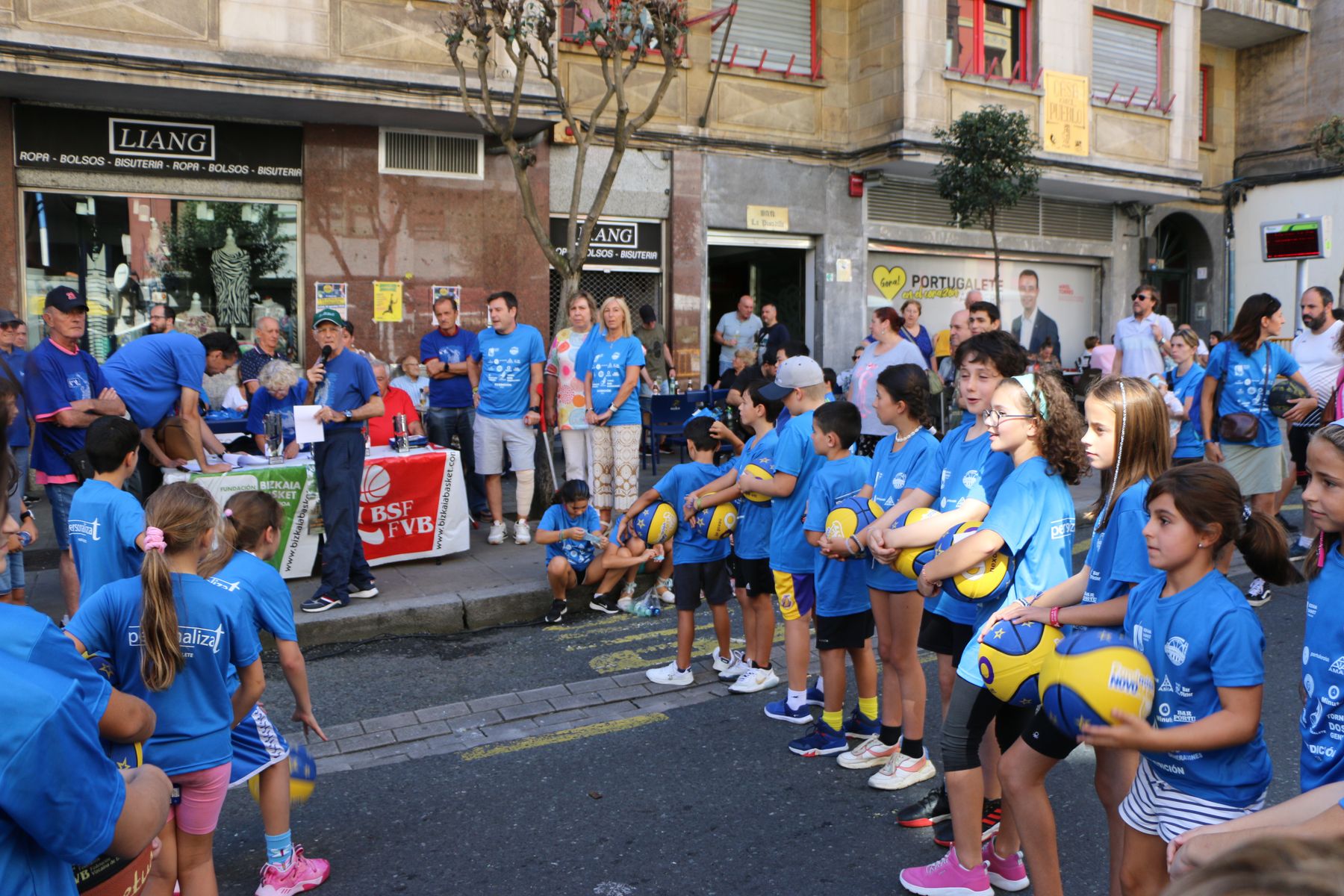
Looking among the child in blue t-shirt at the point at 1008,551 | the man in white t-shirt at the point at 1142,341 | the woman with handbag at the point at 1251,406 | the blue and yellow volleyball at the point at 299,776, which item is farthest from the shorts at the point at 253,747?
the man in white t-shirt at the point at 1142,341

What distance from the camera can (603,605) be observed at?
7734 mm

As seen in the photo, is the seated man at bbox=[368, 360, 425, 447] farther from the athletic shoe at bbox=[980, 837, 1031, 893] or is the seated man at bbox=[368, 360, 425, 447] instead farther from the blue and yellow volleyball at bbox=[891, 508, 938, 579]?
the athletic shoe at bbox=[980, 837, 1031, 893]

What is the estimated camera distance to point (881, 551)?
4023mm

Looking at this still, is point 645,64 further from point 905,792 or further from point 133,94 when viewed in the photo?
point 905,792

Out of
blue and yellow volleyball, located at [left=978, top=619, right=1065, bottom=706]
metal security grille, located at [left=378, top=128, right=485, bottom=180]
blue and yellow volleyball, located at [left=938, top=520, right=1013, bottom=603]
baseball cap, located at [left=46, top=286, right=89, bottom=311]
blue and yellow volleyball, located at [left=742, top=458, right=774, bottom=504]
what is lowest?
blue and yellow volleyball, located at [left=978, top=619, right=1065, bottom=706]

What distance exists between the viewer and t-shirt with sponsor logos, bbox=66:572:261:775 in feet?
10.5

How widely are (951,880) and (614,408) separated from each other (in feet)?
18.4

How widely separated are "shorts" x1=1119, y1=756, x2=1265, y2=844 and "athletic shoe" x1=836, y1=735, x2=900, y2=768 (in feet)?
6.37

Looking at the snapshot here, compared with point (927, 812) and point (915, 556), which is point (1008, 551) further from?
point (927, 812)

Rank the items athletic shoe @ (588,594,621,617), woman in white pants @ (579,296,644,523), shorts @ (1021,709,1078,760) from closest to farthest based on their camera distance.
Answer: shorts @ (1021,709,1078,760) < athletic shoe @ (588,594,621,617) < woman in white pants @ (579,296,644,523)

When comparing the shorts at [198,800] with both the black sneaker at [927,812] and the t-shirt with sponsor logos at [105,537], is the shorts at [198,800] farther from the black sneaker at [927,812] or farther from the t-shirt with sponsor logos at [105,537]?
the black sneaker at [927,812]

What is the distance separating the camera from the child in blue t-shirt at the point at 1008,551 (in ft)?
11.7

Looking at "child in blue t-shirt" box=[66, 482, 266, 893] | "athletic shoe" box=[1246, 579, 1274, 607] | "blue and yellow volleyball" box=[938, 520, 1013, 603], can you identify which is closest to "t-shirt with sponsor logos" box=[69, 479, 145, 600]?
"child in blue t-shirt" box=[66, 482, 266, 893]

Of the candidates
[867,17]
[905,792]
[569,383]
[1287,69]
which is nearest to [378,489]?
[569,383]
